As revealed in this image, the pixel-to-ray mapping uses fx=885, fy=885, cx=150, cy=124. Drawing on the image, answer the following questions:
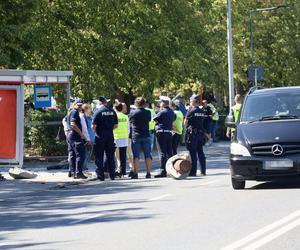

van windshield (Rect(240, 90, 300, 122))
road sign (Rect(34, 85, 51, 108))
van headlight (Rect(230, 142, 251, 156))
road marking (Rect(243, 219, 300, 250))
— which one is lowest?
road marking (Rect(243, 219, 300, 250))

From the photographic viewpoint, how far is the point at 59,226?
1195 centimetres

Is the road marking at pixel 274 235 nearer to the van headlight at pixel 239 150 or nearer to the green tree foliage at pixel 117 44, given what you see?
the van headlight at pixel 239 150

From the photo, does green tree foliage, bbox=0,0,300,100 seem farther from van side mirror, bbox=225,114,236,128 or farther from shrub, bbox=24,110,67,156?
van side mirror, bbox=225,114,236,128

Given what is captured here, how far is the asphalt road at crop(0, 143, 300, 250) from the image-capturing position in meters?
10.1

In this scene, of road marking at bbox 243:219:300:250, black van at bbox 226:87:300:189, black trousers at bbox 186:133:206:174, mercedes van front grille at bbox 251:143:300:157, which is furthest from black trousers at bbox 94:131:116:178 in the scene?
road marking at bbox 243:219:300:250

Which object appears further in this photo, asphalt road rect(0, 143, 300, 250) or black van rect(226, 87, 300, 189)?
black van rect(226, 87, 300, 189)

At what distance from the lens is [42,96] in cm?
2528

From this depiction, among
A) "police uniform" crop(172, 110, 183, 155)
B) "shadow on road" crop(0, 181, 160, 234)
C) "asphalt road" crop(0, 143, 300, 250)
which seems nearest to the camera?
"asphalt road" crop(0, 143, 300, 250)

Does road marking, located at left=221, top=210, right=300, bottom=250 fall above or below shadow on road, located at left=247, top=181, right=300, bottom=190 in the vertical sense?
below

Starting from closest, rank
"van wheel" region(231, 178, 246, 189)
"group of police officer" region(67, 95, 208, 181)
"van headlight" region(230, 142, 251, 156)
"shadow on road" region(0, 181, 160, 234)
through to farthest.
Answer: "shadow on road" region(0, 181, 160, 234)
"van headlight" region(230, 142, 251, 156)
"van wheel" region(231, 178, 246, 189)
"group of police officer" region(67, 95, 208, 181)

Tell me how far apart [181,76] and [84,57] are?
595cm

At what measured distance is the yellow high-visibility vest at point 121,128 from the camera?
2081cm

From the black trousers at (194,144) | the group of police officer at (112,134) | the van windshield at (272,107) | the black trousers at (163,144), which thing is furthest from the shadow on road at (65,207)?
the van windshield at (272,107)

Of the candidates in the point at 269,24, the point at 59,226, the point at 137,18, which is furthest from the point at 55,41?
the point at 269,24
